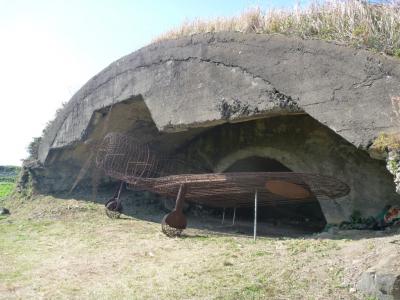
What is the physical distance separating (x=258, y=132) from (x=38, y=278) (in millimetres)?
4044

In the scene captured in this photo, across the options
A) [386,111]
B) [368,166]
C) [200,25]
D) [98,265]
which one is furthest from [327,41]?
[98,265]

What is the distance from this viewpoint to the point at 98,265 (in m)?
4.79

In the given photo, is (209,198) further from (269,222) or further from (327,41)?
(327,41)

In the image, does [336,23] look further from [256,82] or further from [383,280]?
[383,280]

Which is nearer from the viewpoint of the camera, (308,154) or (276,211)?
(308,154)

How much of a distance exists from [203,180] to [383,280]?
9.07 ft

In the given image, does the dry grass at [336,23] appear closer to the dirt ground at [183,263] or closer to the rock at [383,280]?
the dirt ground at [183,263]

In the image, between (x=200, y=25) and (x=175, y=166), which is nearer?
(x=200, y=25)

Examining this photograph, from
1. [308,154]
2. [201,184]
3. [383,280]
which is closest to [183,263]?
[201,184]

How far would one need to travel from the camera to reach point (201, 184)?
228 inches

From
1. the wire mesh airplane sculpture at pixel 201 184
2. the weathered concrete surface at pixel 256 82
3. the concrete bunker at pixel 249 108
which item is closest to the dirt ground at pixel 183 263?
the wire mesh airplane sculpture at pixel 201 184

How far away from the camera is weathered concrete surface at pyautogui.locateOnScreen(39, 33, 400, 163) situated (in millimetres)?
4648

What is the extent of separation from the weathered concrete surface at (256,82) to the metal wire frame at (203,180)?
2.41 feet

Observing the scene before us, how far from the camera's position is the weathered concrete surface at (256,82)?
465 centimetres
